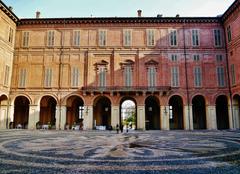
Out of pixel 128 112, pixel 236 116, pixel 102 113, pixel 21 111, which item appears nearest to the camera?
pixel 236 116

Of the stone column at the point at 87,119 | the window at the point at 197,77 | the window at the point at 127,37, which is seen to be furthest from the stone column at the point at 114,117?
the window at the point at 197,77

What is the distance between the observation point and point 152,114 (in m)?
31.1

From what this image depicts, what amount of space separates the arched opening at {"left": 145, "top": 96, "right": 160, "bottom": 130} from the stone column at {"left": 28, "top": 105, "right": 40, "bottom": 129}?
1474cm

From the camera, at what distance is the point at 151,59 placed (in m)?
27.8

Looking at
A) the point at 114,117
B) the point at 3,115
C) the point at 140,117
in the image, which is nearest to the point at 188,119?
the point at 140,117


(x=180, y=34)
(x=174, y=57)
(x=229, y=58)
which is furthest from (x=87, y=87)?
(x=229, y=58)

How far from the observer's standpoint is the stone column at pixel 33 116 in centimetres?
2670

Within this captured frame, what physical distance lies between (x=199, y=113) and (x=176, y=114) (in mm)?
3216

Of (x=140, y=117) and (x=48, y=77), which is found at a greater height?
(x=48, y=77)

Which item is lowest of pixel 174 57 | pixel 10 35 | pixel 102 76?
pixel 102 76

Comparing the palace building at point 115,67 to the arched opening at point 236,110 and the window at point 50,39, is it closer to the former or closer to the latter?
the arched opening at point 236,110

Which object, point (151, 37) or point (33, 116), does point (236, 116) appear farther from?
point (33, 116)

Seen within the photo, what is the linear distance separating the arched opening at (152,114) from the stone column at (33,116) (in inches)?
580

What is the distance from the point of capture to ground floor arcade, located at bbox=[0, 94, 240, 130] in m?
26.5
